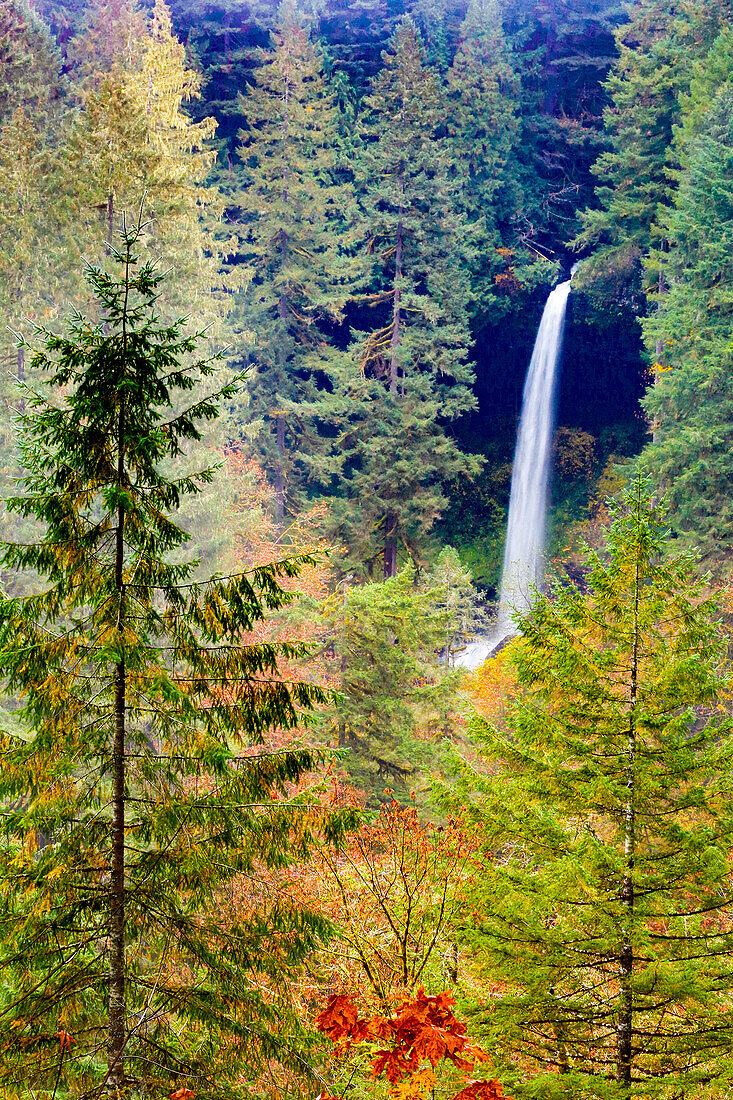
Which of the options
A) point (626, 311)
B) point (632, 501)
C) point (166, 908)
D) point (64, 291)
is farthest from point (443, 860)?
point (626, 311)

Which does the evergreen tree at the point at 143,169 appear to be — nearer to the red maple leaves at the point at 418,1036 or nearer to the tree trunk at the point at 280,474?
the tree trunk at the point at 280,474

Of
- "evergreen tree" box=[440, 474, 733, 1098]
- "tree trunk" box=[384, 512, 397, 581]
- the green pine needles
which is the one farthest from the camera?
"tree trunk" box=[384, 512, 397, 581]

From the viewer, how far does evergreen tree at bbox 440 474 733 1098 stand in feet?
19.6

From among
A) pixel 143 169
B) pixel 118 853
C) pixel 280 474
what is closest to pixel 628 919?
pixel 118 853

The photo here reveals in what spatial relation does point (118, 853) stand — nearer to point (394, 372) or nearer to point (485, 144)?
point (394, 372)

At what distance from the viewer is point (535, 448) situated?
34688mm

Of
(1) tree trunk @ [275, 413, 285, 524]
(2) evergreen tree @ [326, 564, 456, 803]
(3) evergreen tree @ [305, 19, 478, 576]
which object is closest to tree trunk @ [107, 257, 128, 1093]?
(2) evergreen tree @ [326, 564, 456, 803]

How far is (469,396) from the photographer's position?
31703 mm

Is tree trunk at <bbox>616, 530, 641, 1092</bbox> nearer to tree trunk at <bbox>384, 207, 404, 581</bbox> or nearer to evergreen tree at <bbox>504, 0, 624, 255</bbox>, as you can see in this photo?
tree trunk at <bbox>384, 207, 404, 581</bbox>

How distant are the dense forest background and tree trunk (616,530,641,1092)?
37 mm

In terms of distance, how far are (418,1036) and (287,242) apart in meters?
32.2

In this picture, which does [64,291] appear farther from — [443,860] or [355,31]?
[355,31]

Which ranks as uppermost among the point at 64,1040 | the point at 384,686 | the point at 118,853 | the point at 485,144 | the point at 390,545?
the point at 485,144

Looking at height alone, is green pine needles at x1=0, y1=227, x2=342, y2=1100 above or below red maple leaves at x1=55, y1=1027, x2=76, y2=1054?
above
